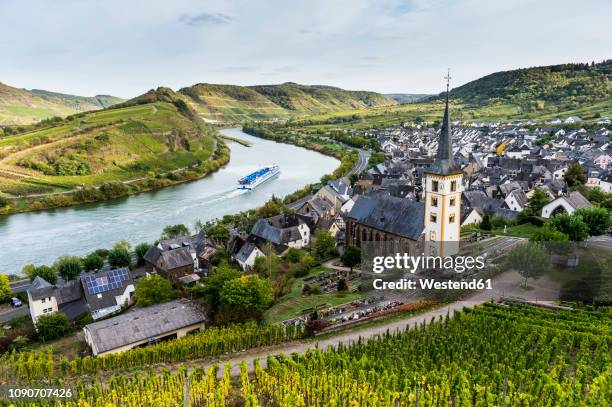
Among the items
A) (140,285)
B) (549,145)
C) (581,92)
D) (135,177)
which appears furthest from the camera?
(581,92)

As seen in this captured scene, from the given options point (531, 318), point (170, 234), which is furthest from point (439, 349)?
point (170, 234)

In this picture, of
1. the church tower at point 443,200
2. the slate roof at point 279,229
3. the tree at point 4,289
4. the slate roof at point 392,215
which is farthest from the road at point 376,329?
the tree at point 4,289

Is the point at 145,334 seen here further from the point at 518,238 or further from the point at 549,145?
the point at 549,145

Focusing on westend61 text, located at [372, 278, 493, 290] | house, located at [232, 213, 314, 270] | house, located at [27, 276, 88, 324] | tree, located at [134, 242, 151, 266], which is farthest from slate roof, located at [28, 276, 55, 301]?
westend61 text, located at [372, 278, 493, 290]

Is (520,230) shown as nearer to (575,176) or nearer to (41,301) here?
(575,176)

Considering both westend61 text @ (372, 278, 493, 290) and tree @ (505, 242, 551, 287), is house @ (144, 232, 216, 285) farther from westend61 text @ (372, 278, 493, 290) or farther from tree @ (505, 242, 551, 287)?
tree @ (505, 242, 551, 287)

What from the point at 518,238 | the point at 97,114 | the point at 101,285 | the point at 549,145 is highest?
the point at 97,114

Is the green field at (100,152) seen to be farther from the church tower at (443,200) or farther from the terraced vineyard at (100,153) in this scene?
the church tower at (443,200)
